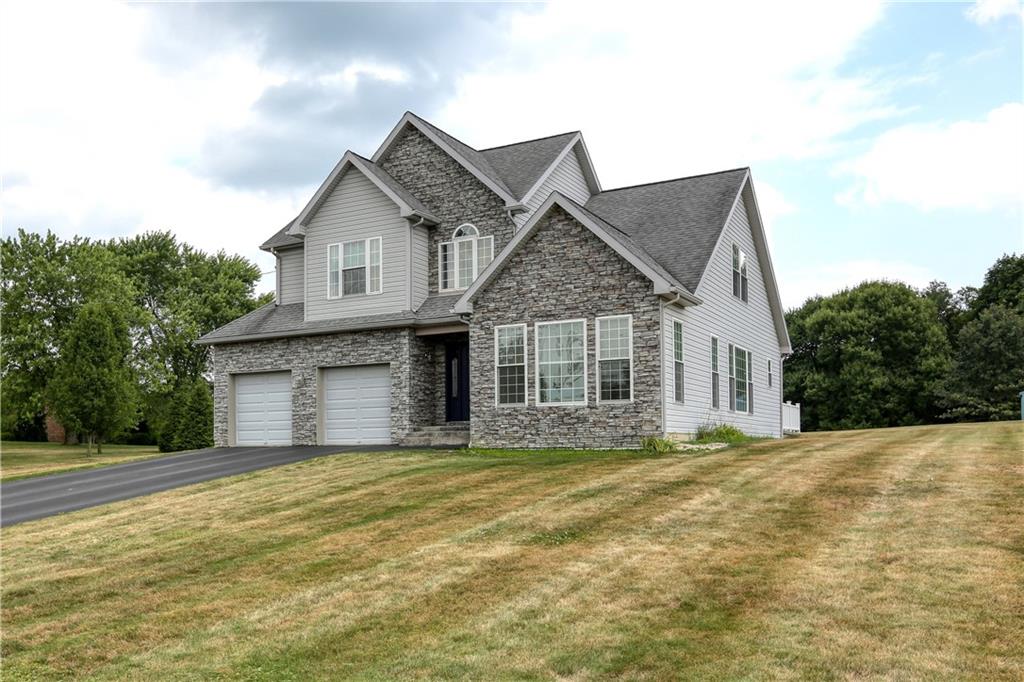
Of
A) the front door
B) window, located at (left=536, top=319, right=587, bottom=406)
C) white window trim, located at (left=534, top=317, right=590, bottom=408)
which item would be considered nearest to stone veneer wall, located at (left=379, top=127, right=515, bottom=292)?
the front door

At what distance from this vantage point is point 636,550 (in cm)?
945

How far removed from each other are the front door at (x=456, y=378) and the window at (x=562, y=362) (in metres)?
4.05

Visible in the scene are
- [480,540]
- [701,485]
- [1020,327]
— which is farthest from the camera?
[1020,327]

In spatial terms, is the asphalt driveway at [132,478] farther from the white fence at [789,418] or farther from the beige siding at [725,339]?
the white fence at [789,418]

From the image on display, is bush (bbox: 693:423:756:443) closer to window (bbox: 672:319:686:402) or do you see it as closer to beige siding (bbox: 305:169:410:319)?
window (bbox: 672:319:686:402)

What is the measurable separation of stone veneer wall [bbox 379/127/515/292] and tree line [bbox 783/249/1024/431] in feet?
102

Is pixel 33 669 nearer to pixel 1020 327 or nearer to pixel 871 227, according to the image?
pixel 871 227

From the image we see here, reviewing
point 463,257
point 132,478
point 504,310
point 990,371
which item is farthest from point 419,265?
point 990,371

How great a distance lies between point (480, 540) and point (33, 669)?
4647 millimetres

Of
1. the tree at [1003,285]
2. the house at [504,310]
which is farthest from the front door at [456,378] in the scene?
the tree at [1003,285]

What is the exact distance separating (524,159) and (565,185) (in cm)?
140

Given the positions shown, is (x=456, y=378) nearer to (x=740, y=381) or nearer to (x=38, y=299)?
(x=740, y=381)

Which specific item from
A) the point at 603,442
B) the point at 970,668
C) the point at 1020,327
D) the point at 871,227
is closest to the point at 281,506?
the point at 603,442

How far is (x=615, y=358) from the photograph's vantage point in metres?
18.9
